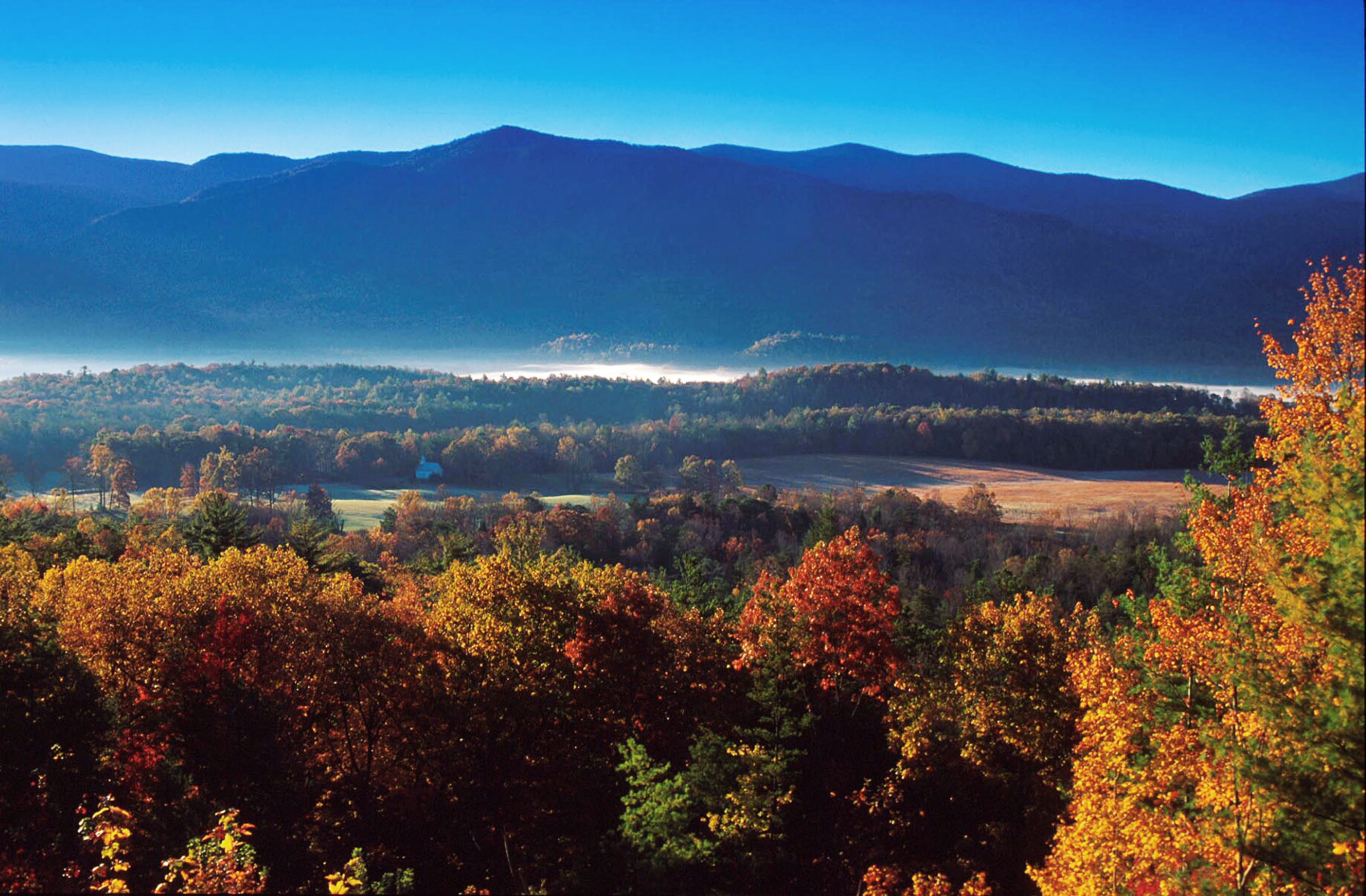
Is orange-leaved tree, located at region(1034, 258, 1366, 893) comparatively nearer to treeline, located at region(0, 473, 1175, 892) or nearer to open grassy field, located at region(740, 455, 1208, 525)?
treeline, located at region(0, 473, 1175, 892)

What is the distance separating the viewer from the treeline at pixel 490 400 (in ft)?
518

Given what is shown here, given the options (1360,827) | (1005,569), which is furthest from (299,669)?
(1005,569)

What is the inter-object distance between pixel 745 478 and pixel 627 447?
24.2 metres

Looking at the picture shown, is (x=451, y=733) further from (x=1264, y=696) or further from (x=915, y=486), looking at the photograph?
(x=915, y=486)

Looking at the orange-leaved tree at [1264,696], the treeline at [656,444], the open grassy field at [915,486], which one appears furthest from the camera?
the treeline at [656,444]

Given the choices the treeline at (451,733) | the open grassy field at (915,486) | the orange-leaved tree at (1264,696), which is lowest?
the open grassy field at (915,486)

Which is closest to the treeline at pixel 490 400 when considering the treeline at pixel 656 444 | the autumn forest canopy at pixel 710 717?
the treeline at pixel 656 444

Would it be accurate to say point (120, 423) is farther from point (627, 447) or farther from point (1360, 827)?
point (1360, 827)

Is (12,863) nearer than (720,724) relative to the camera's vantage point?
Yes

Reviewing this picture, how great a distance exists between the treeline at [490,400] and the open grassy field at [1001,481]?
32.3m

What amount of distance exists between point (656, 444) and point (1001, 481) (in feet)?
182

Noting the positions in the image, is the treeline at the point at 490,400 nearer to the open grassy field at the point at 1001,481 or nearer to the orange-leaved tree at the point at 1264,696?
Answer: the open grassy field at the point at 1001,481

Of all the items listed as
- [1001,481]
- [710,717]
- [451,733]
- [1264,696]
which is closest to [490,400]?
[1001,481]

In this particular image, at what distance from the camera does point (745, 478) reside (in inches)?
5246
